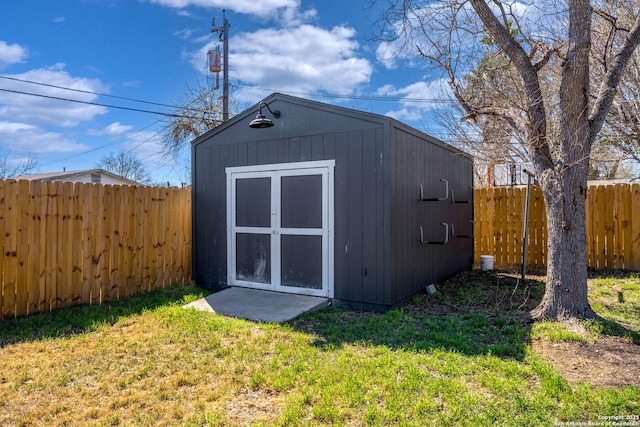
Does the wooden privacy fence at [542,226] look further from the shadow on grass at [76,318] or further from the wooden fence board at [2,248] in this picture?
the wooden fence board at [2,248]

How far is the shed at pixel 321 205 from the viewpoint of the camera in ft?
14.8

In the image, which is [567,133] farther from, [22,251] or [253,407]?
[22,251]

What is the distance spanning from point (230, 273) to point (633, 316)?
4899 millimetres

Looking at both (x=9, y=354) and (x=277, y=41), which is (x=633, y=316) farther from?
(x=277, y=41)

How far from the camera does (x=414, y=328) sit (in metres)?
3.84

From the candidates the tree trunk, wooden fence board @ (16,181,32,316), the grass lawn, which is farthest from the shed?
wooden fence board @ (16,181,32,316)

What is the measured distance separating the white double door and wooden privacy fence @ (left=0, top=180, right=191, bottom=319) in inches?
42.6

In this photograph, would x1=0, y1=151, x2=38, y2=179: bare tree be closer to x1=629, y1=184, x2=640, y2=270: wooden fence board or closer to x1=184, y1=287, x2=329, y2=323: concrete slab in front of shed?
x1=184, y1=287, x2=329, y2=323: concrete slab in front of shed

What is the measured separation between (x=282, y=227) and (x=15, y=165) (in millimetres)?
21363

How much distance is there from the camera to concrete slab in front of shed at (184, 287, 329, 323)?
169 inches

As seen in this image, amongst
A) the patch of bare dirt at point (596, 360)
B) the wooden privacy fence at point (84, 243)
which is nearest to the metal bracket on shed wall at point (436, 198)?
the patch of bare dirt at point (596, 360)

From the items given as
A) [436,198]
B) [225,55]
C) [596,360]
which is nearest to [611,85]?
[436,198]

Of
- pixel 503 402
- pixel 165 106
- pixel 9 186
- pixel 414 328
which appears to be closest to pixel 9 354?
pixel 9 186

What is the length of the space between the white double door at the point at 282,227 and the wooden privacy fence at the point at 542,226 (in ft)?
15.2
